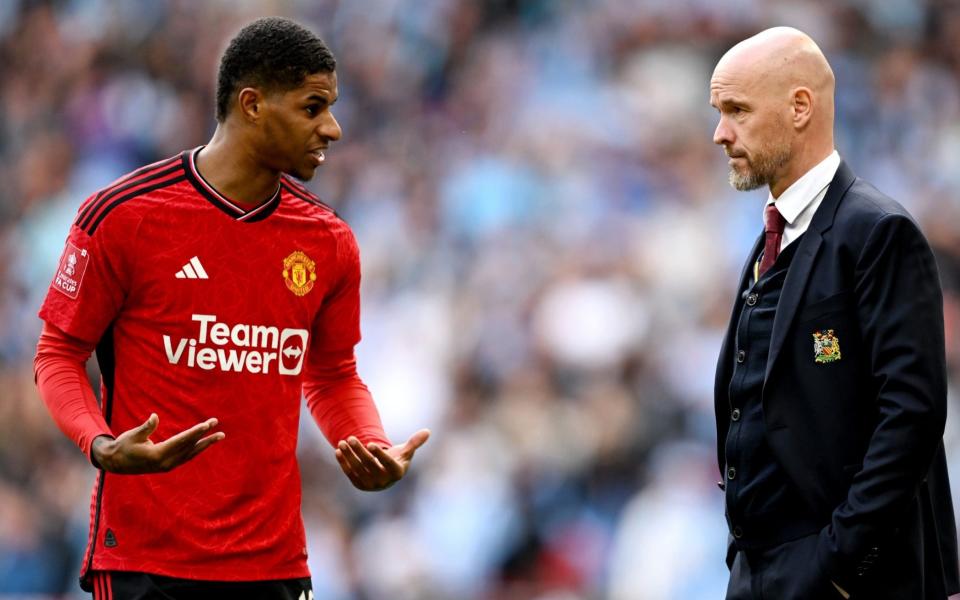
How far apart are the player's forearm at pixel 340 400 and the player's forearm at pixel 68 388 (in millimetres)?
797

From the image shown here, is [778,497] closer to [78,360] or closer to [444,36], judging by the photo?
[78,360]

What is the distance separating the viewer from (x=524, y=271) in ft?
35.0

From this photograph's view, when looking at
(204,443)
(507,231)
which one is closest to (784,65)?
(204,443)

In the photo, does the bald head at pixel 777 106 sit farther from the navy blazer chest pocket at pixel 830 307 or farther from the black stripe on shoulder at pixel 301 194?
the black stripe on shoulder at pixel 301 194

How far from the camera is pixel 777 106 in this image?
429 cm

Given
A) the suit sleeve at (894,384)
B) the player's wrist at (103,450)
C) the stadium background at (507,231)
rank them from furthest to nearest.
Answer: the stadium background at (507,231), the player's wrist at (103,450), the suit sleeve at (894,384)

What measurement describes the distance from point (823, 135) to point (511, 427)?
5.59 meters

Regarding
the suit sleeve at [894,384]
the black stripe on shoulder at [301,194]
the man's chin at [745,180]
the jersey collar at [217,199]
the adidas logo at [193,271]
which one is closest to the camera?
the suit sleeve at [894,384]

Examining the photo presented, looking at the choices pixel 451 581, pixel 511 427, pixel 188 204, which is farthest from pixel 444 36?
pixel 188 204

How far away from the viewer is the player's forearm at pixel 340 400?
4.88 m

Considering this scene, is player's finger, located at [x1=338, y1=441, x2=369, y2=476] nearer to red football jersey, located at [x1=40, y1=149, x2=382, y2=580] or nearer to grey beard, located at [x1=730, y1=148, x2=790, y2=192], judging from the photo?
red football jersey, located at [x1=40, y1=149, x2=382, y2=580]

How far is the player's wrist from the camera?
4145 mm

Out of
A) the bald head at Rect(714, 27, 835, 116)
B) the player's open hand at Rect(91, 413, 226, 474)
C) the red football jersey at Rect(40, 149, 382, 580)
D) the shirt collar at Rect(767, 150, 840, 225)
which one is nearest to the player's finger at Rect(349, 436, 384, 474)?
the red football jersey at Rect(40, 149, 382, 580)

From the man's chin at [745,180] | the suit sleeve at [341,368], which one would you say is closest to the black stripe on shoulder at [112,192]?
the suit sleeve at [341,368]
